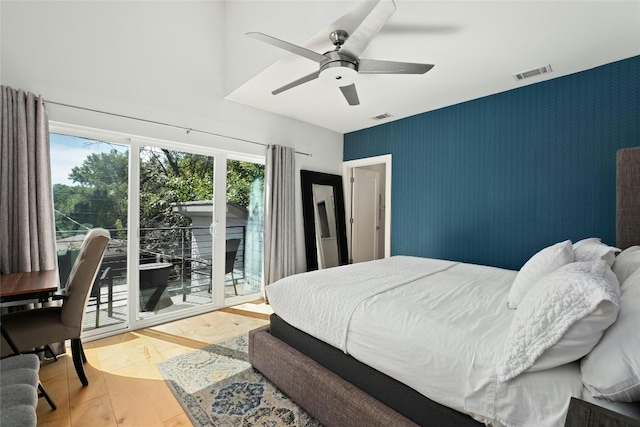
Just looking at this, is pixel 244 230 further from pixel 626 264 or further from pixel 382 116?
pixel 626 264

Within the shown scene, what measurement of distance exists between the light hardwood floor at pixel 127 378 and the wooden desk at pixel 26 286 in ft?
2.25

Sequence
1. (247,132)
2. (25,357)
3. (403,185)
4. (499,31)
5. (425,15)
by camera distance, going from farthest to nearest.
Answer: (403,185)
(247,132)
(499,31)
(425,15)
(25,357)

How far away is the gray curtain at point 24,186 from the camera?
6.86ft

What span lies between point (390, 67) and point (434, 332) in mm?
1760

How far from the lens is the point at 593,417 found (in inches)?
30.1

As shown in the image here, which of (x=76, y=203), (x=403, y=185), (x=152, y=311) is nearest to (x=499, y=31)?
(x=403, y=185)

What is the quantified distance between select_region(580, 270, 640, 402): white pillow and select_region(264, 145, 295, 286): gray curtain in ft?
10.3

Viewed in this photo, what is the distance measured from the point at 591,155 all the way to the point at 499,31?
4.92 ft

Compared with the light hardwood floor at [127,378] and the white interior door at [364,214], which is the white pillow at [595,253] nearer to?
the light hardwood floor at [127,378]

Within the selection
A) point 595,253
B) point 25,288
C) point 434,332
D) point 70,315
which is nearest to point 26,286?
point 25,288

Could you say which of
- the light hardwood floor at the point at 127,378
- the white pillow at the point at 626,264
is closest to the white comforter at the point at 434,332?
the white pillow at the point at 626,264

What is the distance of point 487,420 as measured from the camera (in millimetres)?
1028

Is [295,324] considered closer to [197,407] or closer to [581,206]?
[197,407]

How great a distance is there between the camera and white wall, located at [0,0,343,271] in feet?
7.45
